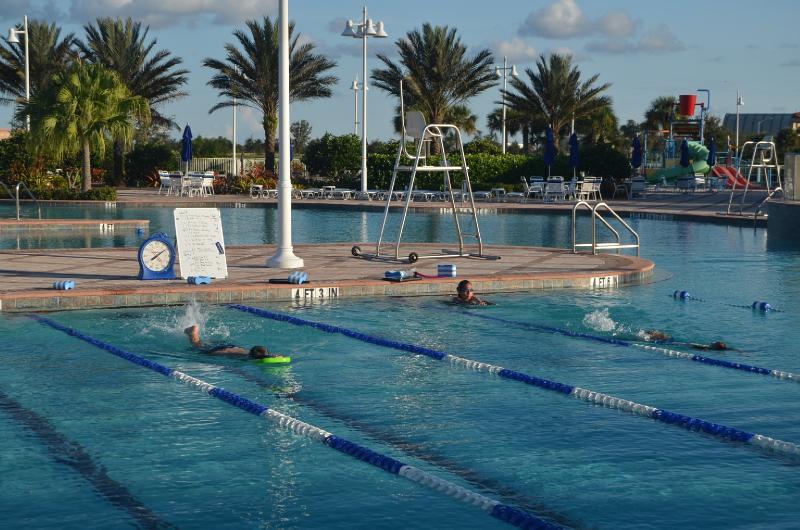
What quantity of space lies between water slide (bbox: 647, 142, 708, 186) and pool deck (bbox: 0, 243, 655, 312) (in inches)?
1374

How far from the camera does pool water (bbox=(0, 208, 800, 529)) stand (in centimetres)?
585

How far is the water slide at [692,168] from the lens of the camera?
50.7m

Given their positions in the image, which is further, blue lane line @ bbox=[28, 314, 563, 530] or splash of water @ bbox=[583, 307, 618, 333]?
splash of water @ bbox=[583, 307, 618, 333]

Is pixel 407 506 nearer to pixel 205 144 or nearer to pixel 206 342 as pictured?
pixel 206 342

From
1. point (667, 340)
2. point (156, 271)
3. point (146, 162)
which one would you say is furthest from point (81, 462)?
point (146, 162)

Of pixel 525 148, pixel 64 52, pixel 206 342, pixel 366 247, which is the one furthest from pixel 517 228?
pixel 525 148

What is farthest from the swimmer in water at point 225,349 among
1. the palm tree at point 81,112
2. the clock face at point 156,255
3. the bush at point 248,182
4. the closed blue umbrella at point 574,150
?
the bush at point 248,182

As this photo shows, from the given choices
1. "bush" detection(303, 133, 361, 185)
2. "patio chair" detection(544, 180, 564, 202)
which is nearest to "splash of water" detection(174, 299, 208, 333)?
"patio chair" detection(544, 180, 564, 202)

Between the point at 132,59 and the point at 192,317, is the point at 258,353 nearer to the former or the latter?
the point at 192,317

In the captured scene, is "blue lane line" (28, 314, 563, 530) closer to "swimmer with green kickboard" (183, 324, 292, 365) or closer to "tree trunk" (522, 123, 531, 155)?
"swimmer with green kickboard" (183, 324, 292, 365)

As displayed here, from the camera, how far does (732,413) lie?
800cm

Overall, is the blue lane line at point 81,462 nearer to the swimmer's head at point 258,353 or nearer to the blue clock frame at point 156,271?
the swimmer's head at point 258,353

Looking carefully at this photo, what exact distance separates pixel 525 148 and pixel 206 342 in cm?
5313

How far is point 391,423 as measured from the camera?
763 centimetres
